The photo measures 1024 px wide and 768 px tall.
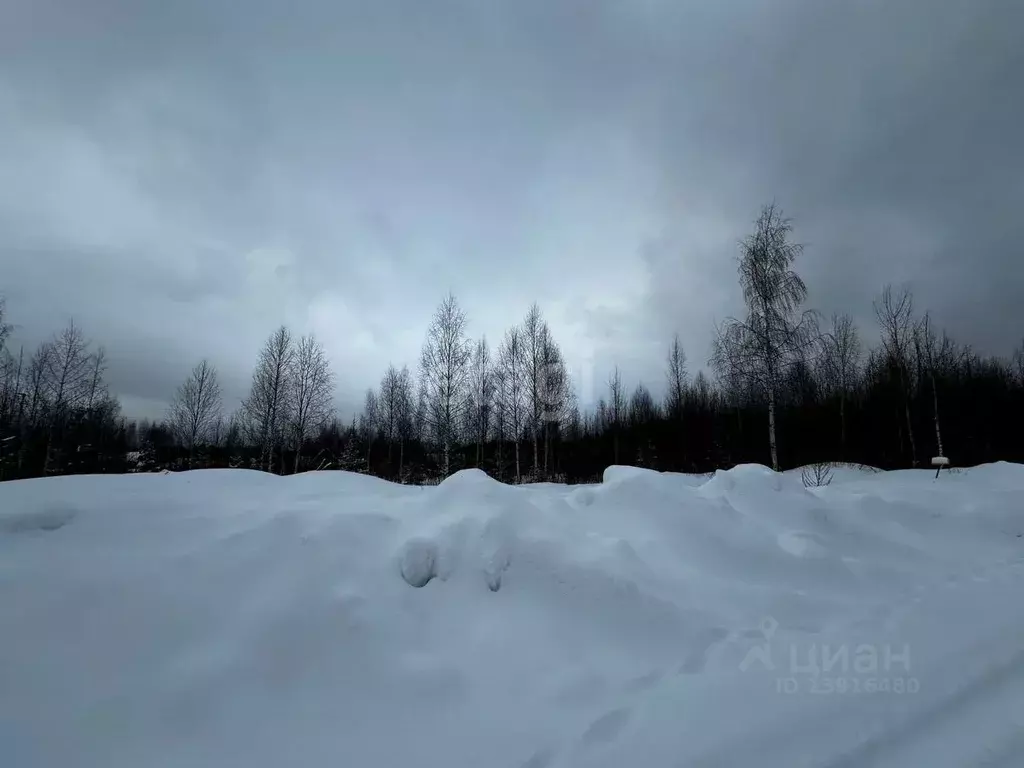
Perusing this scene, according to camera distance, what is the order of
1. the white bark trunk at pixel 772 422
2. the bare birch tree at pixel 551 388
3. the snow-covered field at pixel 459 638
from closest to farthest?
1. the snow-covered field at pixel 459 638
2. the white bark trunk at pixel 772 422
3. the bare birch tree at pixel 551 388

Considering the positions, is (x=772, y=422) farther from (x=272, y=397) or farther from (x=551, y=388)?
(x=272, y=397)

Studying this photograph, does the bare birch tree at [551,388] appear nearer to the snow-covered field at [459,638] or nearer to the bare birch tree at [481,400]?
the bare birch tree at [481,400]

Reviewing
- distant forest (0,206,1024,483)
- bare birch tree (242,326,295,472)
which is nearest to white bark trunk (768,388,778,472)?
distant forest (0,206,1024,483)

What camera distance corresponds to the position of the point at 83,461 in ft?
73.5

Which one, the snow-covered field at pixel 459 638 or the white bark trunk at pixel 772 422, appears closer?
the snow-covered field at pixel 459 638

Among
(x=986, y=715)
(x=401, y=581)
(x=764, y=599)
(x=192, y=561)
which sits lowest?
(x=986, y=715)

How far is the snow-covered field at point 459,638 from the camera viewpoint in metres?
1.95

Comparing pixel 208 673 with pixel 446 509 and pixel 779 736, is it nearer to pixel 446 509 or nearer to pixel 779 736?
pixel 446 509

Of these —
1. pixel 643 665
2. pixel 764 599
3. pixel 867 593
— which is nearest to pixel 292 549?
pixel 643 665

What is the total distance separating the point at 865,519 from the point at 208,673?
638 centimetres

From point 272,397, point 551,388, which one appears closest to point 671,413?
point 551,388

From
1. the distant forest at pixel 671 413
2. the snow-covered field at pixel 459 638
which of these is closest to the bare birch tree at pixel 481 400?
the distant forest at pixel 671 413

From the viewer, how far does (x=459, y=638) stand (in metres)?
2.63

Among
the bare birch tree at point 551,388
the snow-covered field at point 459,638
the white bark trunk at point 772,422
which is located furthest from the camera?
the bare birch tree at point 551,388
